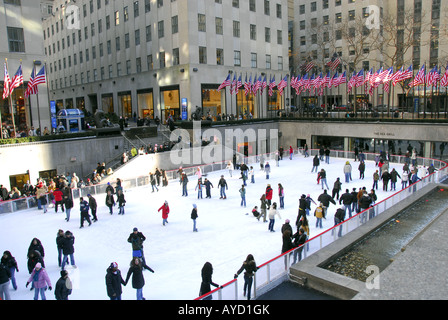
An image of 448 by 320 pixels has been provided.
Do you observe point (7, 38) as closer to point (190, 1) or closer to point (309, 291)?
point (190, 1)

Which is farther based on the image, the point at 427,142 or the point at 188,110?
the point at 188,110

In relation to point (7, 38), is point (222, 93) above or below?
below

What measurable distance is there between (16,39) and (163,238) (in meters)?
22.9

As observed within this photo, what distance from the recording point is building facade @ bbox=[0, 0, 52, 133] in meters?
27.1

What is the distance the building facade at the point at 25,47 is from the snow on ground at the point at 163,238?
536 inches

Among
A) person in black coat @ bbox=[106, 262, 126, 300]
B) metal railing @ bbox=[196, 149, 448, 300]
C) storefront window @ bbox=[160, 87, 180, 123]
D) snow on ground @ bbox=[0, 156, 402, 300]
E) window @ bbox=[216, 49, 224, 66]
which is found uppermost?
window @ bbox=[216, 49, 224, 66]

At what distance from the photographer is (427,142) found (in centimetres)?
3123

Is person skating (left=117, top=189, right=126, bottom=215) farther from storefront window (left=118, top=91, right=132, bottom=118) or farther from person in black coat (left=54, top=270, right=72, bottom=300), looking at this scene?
storefront window (left=118, top=91, right=132, bottom=118)

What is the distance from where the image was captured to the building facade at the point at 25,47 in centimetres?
2708

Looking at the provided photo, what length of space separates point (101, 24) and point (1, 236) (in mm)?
42881

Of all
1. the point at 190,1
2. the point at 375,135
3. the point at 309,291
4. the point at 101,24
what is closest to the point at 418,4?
the point at 375,135

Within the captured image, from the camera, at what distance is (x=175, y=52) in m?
39.0

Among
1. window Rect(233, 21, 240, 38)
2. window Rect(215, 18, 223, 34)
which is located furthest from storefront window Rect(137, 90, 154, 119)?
window Rect(233, 21, 240, 38)

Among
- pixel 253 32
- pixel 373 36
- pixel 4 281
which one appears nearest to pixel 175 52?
pixel 253 32
